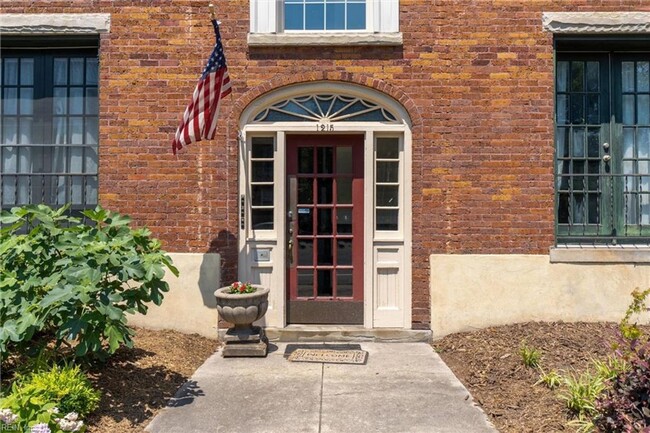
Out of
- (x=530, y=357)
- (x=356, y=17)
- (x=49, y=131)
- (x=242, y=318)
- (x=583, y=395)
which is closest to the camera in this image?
(x=583, y=395)

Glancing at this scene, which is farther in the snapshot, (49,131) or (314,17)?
(49,131)

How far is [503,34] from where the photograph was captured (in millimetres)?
6348

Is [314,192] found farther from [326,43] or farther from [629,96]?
[629,96]

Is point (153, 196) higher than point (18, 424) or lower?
higher

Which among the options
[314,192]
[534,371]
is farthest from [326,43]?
[534,371]

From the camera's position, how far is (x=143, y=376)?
192 inches

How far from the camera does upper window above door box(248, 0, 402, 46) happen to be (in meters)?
6.27

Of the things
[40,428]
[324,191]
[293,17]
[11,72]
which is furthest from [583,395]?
[11,72]

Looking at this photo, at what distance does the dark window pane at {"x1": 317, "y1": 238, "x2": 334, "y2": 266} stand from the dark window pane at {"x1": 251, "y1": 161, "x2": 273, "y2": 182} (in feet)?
3.41

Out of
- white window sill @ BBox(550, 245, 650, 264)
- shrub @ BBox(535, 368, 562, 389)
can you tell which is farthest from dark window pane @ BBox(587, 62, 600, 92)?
shrub @ BBox(535, 368, 562, 389)

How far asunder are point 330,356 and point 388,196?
211cm

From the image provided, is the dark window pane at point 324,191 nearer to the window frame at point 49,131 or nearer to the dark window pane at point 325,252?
the dark window pane at point 325,252

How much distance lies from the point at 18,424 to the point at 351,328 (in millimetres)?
3765

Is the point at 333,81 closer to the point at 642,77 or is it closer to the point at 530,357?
the point at 530,357
